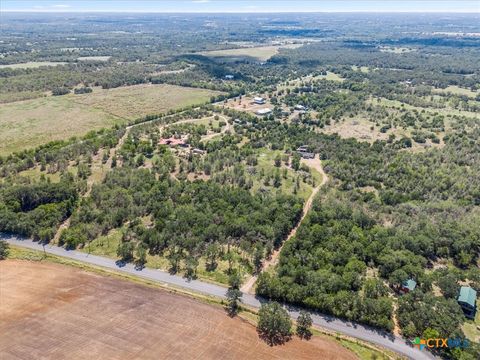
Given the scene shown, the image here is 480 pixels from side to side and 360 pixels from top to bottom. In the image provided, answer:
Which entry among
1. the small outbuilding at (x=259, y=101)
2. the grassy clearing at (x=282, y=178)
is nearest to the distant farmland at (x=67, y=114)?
the small outbuilding at (x=259, y=101)

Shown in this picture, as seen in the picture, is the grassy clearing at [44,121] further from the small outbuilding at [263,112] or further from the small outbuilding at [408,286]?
the small outbuilding at [408,286]

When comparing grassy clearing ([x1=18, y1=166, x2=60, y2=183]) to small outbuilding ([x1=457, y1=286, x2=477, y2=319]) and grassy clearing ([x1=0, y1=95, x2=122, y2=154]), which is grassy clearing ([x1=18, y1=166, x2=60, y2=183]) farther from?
small outbuilding ([x1=457, y1=286, x2=477, y2=319])

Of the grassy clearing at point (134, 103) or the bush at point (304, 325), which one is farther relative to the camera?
the grassy clearing at point (134, 103)

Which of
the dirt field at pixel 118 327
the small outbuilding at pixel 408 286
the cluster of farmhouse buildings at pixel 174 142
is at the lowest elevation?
the dirt field at pixel 118 327

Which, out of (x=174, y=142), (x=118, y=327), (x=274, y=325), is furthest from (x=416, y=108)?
(x=118, y=327)

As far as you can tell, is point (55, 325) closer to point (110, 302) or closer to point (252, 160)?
point (110, 302)

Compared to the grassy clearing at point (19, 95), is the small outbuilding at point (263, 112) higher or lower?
lower

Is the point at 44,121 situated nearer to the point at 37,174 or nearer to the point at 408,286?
the point at 37,174
